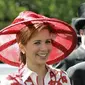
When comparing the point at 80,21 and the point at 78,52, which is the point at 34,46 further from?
the point at 80,21

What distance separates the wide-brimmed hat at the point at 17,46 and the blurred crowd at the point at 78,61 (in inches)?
18.8

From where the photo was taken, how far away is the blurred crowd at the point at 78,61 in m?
5.71

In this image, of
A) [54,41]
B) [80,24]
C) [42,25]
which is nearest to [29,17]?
[42,25]

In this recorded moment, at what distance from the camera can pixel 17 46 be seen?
511cm

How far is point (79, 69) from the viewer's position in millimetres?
5715

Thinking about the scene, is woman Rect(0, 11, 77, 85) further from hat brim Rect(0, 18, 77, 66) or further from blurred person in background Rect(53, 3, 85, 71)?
blurred person in background Rect(53, 3, 85, 71)

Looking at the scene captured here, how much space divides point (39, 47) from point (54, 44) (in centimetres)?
44

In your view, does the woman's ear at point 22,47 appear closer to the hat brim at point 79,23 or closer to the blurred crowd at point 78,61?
the blurred crowd at point 78,61

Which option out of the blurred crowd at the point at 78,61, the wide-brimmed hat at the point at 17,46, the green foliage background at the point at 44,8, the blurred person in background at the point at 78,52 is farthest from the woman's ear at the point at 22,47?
the green foliage background at the point at 44,8

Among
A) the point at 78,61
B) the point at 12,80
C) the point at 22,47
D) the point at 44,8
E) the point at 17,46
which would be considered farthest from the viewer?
the point at 44,8

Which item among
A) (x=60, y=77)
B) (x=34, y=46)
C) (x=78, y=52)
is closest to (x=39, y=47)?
(x=34, y=46)

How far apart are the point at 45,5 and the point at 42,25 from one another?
1928cm

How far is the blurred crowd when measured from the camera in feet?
18.7

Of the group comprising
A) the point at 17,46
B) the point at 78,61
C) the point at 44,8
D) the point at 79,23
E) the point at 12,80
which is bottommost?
the point at 12,80
